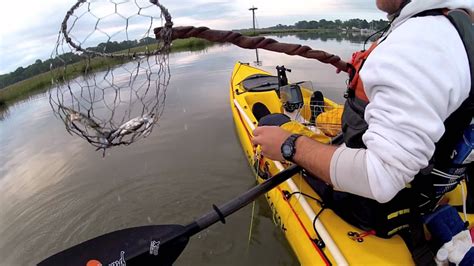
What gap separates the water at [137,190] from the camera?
3.44 metres

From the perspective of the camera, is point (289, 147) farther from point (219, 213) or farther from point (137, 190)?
point (137, 190)

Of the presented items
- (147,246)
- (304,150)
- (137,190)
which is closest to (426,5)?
(304,150)

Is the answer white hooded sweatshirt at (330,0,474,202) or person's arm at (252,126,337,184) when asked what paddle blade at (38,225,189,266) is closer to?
person's arm at (252,126,337,184)

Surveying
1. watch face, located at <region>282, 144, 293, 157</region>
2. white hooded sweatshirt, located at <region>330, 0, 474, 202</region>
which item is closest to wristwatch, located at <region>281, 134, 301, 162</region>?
watch face, located at <region>282, 144, 293, 157</region>

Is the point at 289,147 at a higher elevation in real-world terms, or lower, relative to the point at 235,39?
lower

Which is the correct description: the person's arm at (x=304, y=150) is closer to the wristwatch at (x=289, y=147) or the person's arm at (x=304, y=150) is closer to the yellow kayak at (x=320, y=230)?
the wristwatch at (x=289, y=147)

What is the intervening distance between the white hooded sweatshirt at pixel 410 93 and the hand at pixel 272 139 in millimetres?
526

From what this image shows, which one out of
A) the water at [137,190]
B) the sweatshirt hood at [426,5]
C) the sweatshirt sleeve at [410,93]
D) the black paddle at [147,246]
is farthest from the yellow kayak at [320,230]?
the sweatshirt hood at [426,5]

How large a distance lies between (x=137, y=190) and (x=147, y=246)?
2574 mm

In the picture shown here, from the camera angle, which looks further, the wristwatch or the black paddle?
the black paddle

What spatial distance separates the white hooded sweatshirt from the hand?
20.7 inches

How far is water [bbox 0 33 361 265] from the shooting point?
3.44 meters

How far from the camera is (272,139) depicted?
1.69 m

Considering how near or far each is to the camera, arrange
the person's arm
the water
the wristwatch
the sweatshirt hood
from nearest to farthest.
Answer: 1. the sweatshirt hood
2. the person's arm
3. the wristwatch
4. the water
